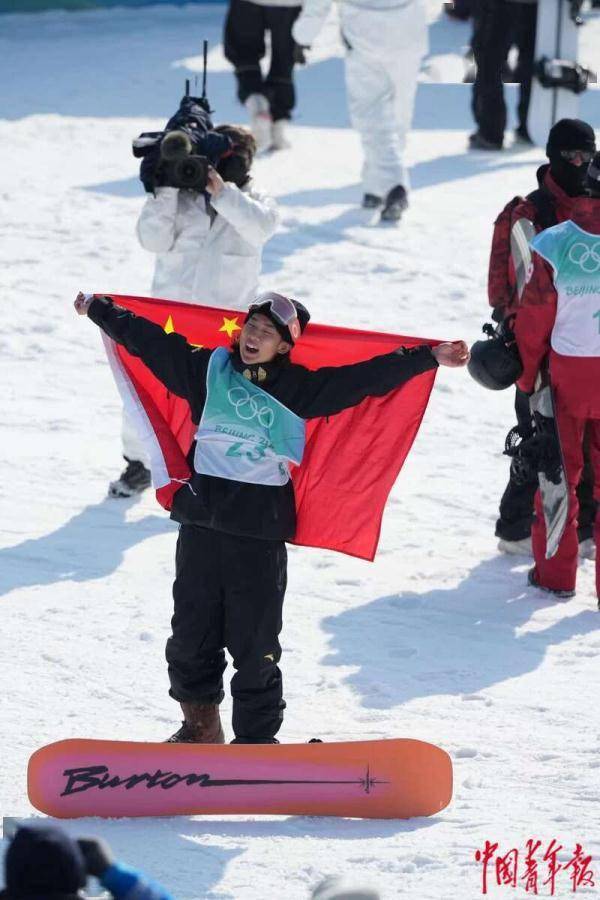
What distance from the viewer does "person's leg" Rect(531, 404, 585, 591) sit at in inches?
281

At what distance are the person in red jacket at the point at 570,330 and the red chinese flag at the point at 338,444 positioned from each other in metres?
1.24

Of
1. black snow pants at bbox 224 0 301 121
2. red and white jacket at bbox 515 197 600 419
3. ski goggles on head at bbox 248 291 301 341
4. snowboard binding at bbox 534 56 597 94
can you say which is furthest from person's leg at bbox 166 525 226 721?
black snow pants at bbox 224 0 301 121

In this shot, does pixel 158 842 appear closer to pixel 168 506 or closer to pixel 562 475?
pixel 168 506

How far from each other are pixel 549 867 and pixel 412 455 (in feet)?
13.9

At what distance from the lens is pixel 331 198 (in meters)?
12.7

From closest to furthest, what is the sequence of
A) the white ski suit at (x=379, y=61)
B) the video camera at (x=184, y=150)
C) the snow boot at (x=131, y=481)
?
the video camera at (x=184, y=150)
the snow boot at (x=131, y=481)
the white ski suit at (x=379, y=61)

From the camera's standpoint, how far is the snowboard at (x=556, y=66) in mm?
11883

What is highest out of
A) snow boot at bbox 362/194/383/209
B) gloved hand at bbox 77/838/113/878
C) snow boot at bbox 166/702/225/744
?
gloved hand at bbox 77/838/113/878

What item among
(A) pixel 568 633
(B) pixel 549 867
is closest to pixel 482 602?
(A) pixel 568 633

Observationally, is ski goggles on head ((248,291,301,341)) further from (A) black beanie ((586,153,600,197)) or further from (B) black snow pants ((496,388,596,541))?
(B) black snow pants ((496,388,596,541))

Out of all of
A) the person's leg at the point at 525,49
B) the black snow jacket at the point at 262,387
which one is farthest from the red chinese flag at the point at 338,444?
the person's leg at the point at 525,49

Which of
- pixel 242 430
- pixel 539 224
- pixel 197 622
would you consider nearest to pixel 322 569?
pixel 539 224

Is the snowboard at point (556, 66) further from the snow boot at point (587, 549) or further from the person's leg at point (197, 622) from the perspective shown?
the person's leg at point (197, 622)

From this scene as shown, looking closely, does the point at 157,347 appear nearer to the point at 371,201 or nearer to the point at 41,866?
the point at 41,866
